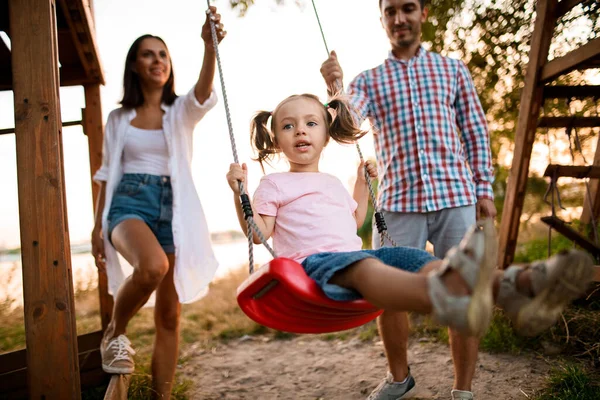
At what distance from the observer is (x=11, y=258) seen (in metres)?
4.49

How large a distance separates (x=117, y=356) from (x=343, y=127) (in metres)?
1.47

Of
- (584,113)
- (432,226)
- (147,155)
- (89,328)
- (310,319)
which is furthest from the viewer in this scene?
(89,328)

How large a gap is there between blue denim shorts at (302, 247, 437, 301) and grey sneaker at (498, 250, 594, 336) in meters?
0.33

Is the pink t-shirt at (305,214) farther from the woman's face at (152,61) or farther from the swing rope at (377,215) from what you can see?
the woman's face at (152,61)

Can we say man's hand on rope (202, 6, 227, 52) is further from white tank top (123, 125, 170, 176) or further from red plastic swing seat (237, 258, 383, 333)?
red plastic swing seat (237, 258, 383, 333)

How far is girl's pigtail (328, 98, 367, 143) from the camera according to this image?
239 centimetres

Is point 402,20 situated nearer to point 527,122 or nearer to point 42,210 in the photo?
point 527,122

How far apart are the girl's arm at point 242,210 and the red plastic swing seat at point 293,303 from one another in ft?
0.89

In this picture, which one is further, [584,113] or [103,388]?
[584,113]

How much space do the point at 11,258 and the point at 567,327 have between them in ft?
13.3

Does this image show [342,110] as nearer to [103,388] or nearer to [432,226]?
[432,226]

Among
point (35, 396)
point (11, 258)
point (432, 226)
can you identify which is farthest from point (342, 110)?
point (11, 258)

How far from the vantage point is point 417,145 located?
2604 mm

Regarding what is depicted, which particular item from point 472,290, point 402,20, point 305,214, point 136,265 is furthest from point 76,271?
point 472,290
